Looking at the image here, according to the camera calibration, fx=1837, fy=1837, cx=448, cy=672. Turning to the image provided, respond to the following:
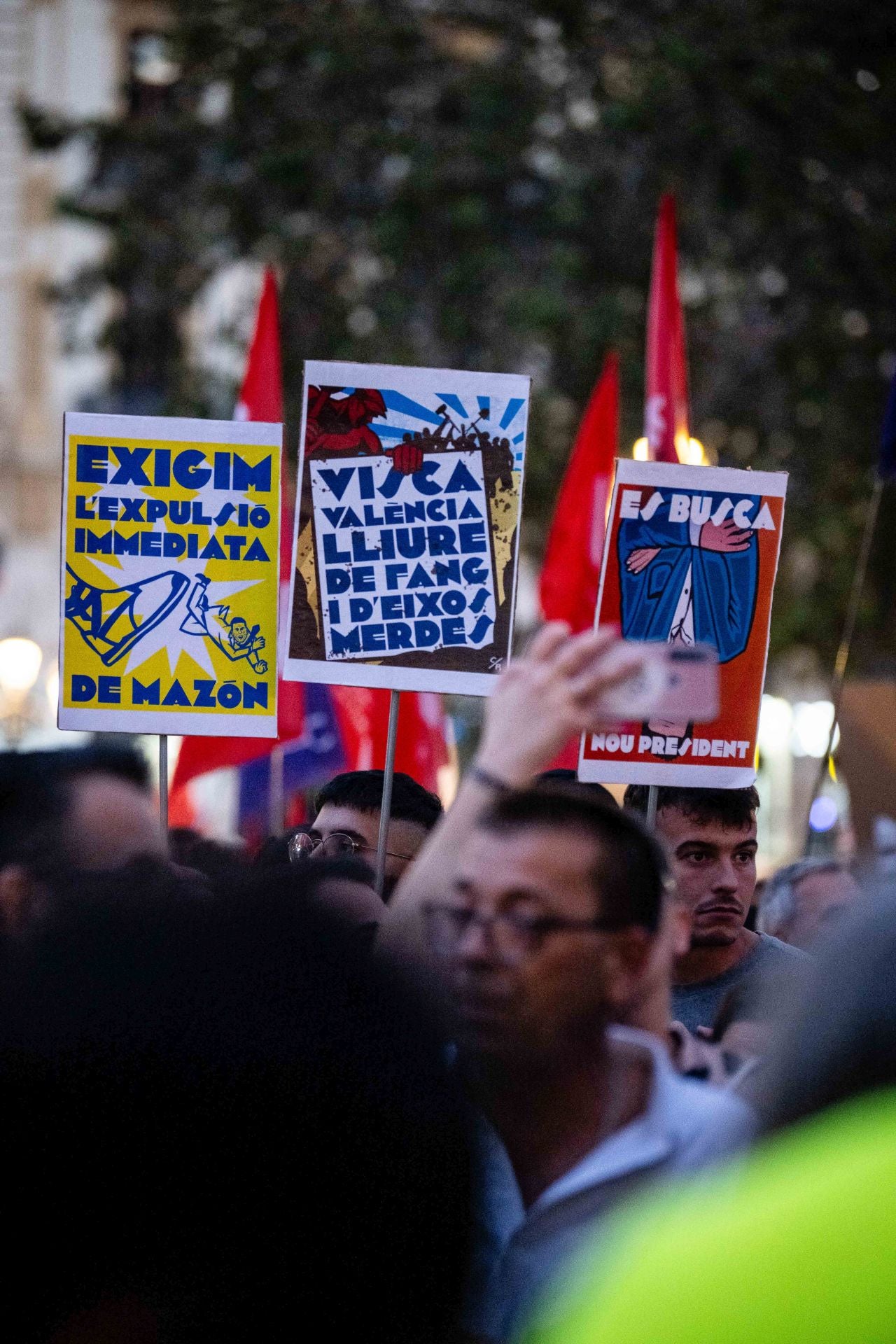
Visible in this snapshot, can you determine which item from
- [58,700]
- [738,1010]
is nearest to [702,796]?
[58,700]

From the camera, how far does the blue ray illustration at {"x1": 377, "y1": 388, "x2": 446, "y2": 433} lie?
3.66 metres

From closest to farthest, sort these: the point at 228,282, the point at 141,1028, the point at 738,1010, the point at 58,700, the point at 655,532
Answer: the point at 141,1028, the point at 738,1010, the point at 655,532, the point at 58,700, the point at 228,282

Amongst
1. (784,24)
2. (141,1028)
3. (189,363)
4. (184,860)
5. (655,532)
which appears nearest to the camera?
(141,1028)

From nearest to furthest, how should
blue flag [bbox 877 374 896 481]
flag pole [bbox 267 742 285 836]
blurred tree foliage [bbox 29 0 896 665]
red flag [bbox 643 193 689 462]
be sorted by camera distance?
1. red flag [bbox 643 193 689 462]
2. blue flag [bbox 877 374 896 481]
3. flag pole [bbox 267 742 285 836]
4. blurred tree foliage [bbox 29 0 896 665]

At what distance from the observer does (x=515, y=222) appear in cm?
1446

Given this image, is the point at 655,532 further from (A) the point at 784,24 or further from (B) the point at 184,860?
(A) the point at 784,24

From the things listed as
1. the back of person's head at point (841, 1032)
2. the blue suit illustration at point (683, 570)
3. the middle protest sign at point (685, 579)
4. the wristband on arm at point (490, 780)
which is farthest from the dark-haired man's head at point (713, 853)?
the back of person's head at point (841, 1032)

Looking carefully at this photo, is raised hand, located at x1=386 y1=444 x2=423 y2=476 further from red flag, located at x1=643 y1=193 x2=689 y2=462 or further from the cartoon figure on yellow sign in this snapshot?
red flag, located at x1=643 y1=193 x2=689 y2=462

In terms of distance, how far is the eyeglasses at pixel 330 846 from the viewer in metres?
4.16

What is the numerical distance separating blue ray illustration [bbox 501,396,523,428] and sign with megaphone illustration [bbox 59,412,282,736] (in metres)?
0.47

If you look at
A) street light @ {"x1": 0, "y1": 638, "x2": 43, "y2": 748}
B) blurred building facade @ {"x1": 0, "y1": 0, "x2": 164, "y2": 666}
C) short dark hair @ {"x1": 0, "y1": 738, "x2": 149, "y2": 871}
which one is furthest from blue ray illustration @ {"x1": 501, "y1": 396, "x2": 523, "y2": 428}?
blurred building facade @ {"x1": 0, "y1": 0, "x2": 164, "y2": 666}

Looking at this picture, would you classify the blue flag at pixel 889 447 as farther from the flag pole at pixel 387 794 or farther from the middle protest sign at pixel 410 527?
the flag pole at pixel 387 794

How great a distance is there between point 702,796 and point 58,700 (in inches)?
54.7

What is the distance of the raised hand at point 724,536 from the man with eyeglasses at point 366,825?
1073 millimetres
